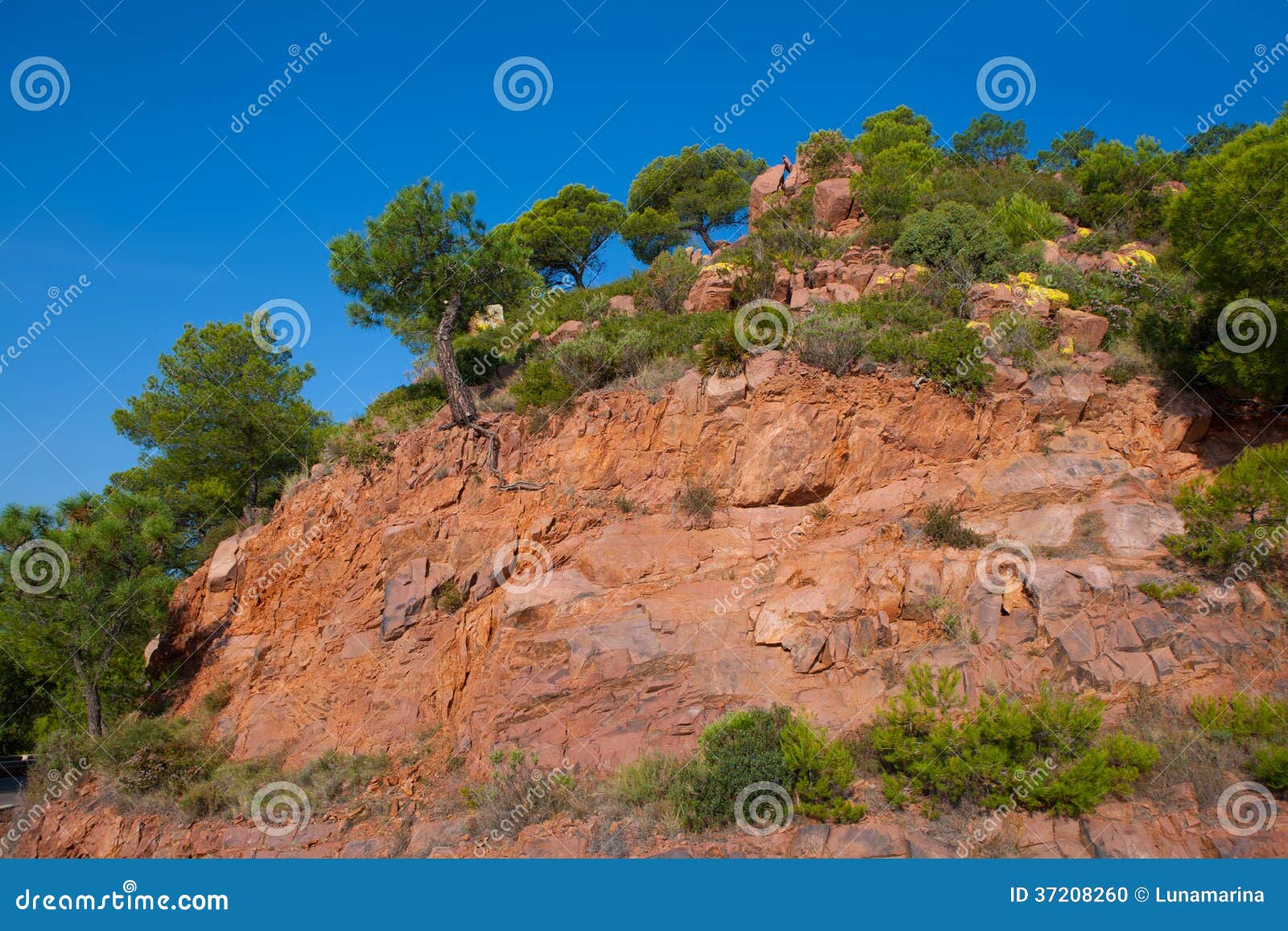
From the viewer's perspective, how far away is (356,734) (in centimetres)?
1133

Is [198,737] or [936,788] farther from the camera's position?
[198,737]

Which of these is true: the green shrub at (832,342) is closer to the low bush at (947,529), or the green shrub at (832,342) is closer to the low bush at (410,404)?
the low bush at (947,529)

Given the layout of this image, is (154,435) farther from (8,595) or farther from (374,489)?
(374,489)

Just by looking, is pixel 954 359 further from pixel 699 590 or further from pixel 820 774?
pixel 820 774

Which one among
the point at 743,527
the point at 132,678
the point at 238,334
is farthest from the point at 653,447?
the point at 238,334

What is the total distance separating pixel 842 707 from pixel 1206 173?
34.1 ft

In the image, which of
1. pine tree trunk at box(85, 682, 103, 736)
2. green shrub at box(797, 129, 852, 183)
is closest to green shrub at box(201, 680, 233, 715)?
pine tree trunk at box(85, 682, 103, 736)

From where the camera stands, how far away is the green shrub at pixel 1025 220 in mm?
18391

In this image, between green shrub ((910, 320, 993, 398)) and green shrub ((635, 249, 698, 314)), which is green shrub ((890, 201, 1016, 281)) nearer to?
green shrub ((910, 320, 993, 398))

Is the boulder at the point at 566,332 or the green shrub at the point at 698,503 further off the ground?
the boulder at the point at 566,332

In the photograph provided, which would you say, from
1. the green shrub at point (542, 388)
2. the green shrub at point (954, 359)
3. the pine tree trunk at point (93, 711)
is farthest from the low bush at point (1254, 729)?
the pine tree trunk at point (93, 711)

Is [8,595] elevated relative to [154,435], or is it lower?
lower

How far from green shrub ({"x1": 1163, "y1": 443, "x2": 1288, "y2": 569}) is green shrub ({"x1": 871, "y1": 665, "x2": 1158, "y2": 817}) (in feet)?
10.4

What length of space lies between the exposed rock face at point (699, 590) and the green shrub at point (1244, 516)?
447 mm
